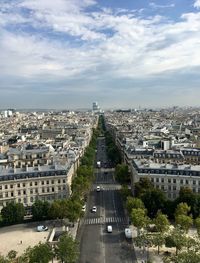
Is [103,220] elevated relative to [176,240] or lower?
lower

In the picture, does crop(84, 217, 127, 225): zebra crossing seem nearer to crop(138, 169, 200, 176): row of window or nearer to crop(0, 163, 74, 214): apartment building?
crop(0, 163, 74, 214): apartment building

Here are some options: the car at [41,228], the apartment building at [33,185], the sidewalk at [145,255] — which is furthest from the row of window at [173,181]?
the car at [41,228]

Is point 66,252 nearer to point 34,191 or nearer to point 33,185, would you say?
point 34,191

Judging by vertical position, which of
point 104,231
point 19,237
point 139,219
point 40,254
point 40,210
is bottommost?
point 19,237

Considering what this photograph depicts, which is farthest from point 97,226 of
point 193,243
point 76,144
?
point 76,144

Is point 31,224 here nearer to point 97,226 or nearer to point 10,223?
point 10,223

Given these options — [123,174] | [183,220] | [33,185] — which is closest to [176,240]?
[183,220]

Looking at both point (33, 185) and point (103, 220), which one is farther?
point (33, 185)
